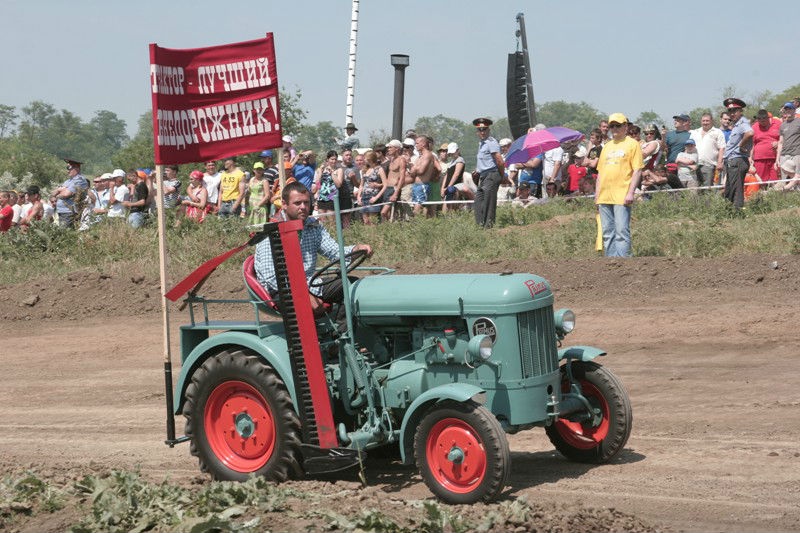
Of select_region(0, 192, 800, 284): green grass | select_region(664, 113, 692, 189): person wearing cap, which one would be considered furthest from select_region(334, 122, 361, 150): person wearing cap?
select_region(664, 113, 692, 189): person wearing cap

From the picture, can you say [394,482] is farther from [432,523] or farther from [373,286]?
[432,523]

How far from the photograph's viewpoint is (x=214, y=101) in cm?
870

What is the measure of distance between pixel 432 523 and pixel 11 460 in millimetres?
4310

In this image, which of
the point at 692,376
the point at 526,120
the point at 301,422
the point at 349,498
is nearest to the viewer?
the point at 349,498

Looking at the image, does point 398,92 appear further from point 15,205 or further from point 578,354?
point 578,354

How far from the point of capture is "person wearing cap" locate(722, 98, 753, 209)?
15.9 m

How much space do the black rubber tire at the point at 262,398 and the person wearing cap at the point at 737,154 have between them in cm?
1037

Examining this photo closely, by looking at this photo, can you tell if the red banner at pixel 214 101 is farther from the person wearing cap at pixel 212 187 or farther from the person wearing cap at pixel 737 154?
the person wearing cap at pixel 212 187

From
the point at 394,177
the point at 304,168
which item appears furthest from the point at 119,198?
the point at 394,177

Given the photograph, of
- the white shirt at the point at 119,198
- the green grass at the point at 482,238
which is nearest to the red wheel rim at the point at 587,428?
the green grass at the point at 482,238

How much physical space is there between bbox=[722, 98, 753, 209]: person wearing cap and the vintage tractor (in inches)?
365

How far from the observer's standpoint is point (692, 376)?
1049cm

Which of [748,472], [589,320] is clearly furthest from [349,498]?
[589,320]

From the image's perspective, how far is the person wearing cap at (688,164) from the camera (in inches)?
692
